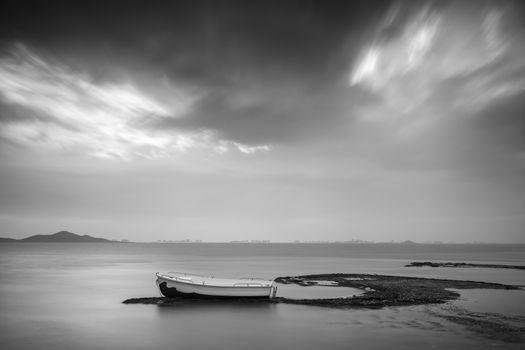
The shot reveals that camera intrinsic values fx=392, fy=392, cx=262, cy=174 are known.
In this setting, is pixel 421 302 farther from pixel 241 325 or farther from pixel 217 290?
pixel 217 290

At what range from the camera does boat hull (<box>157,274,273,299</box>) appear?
29.7 metres

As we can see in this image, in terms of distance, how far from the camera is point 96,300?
110 feet

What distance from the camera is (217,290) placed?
29719 mm

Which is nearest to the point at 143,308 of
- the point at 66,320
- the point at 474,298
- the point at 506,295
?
the point at 66,320

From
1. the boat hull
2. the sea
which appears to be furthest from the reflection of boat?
the sea

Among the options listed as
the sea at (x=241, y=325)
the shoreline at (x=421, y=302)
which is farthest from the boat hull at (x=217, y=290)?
the sea at (x=241, y=325)

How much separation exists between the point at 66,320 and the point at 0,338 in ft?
16.6

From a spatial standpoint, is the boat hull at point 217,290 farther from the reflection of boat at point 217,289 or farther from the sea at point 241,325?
the sea at point 241,325

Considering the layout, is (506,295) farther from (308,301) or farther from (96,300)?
(96,300)

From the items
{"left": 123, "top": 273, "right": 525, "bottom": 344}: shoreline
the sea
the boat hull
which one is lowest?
the sea

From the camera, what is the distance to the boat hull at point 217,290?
97.4 feet

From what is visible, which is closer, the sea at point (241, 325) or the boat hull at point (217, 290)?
the sea at point (241, 325)

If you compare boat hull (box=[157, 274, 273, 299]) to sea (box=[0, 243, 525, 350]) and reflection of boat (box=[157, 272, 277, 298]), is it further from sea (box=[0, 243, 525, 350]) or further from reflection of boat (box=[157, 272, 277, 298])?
sea (box=[0, 243, 525, 350])

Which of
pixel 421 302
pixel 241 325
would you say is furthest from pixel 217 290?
pixel 421 302
